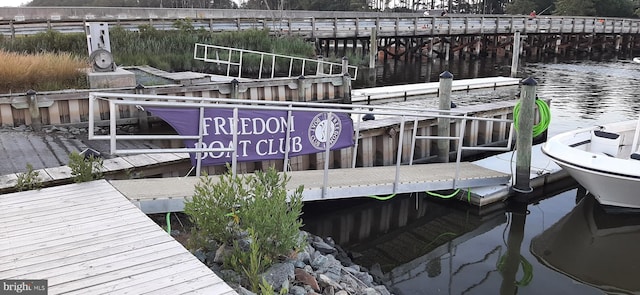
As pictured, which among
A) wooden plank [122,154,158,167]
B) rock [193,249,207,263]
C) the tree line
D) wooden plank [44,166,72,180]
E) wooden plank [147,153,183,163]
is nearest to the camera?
rock [193,249,207,263]

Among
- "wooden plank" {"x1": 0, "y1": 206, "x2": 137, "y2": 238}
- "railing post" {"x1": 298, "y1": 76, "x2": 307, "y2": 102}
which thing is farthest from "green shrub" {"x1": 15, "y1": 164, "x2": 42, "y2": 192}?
"railing post" {"x1": 298, "y1": 76, "x2": 307, "y2": 102}

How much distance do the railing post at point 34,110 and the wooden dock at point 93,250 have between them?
550 cm

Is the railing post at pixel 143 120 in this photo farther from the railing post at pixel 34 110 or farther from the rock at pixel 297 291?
the rock at pixel 297 291

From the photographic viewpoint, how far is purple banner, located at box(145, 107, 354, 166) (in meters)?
6.29

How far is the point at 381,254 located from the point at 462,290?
1.32 metres

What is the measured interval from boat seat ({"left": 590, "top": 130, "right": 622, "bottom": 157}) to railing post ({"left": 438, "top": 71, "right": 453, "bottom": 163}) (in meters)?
2.63

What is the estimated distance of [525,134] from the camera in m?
8.73

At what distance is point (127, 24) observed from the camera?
23375 millimetres

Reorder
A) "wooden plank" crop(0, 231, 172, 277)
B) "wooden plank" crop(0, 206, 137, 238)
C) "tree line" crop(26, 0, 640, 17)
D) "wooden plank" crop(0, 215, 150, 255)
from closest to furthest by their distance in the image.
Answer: "wooden plank" crop(0, 231, 172, 277)
"wooden plank" crop(0, 215, 150, 255)
"wooden plank" crop(0, 206, 137, 238)
"tree line" crop(26, 0, 640, 17)

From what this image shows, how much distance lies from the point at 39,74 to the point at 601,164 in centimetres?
1180

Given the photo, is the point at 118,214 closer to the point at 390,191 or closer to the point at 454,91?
the point at 390,191

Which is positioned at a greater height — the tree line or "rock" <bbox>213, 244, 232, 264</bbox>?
the tree line

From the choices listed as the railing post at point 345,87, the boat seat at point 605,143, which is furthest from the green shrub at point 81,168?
the railing post at point 345,87

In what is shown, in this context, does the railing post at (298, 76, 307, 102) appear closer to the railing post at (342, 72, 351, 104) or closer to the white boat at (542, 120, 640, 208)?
the railing post at (342, 72, 351, 104)
